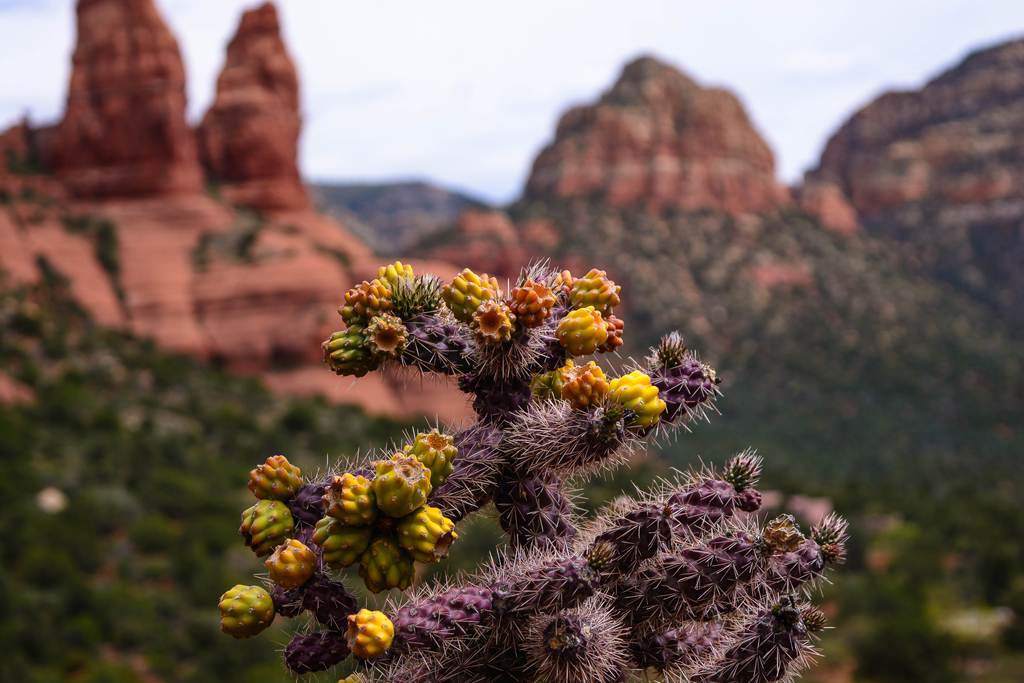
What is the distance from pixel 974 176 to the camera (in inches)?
3519

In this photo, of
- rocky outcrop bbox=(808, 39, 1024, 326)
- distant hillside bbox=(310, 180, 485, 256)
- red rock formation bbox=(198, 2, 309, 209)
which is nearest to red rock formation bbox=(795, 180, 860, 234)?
rocky outcrop bbox=(808, 39, 1024, 326)

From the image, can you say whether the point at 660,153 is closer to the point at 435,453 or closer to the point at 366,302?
the point at 366,302

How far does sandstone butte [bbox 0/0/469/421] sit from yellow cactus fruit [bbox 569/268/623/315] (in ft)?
Result: 102

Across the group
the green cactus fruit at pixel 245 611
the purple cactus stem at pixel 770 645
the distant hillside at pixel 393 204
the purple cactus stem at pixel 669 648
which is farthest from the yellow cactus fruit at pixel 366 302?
the distant hillside at pixel 393 204

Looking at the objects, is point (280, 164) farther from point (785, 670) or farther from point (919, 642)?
point (785, 670)

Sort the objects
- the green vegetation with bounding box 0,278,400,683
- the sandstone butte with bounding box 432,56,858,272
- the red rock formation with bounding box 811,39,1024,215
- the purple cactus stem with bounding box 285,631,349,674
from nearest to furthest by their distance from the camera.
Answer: the purple cactus stem with bounding box 285,631,349,674 < the green vegetation with bounding box 0,278,400,683 < the sandstone butte with bounding box 432,56,858,272 < the red rock formation with bounding box 811,39,1024,215

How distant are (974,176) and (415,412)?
7725cm

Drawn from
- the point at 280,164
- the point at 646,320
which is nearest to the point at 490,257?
the point at 646,320

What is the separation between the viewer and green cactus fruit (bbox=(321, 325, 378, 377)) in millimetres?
2844

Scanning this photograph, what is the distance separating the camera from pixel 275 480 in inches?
103

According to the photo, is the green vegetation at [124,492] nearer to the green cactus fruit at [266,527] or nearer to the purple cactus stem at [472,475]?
the green cactus fruit at [266,527]

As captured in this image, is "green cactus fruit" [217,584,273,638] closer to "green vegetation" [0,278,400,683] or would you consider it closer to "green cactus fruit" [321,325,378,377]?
"green cactus fruit" [321,325,378,377]

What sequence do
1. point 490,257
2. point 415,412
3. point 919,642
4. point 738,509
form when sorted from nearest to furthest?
point 738,509 < point 919,642 < point 415,412 < point 490,257

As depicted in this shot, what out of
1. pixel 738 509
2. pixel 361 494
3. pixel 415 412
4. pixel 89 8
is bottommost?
pixel 415 412
